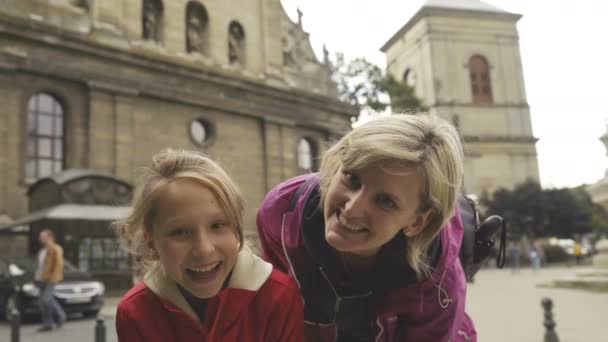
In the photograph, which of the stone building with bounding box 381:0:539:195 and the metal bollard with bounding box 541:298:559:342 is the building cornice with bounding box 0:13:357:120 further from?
the stone building with bounding box 381:0:539:195

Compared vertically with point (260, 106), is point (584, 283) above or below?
below

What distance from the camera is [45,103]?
1667 centimetres

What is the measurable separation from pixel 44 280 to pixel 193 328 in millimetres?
8663

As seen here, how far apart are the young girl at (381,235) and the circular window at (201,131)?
17.9m

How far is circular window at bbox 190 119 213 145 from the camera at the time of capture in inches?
795

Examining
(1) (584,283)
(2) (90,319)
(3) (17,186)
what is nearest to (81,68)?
(3) (17,186)

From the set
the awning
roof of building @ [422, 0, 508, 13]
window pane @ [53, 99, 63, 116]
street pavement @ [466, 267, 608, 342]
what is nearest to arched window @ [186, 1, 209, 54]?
window pane @ [53, 99, 63, 116]

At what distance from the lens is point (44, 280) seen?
9.79 metres

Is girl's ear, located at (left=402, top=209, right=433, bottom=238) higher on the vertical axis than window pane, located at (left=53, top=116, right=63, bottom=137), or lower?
lower

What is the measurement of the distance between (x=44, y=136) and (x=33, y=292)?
733 cm

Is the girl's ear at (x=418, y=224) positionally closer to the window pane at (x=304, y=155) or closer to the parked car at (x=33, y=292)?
the parked car at (x=33, y=292)

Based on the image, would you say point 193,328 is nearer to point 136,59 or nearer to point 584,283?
point 584,283

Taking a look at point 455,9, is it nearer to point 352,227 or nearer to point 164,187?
point 352,227

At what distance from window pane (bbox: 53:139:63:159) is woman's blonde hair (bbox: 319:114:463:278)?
16540mm
